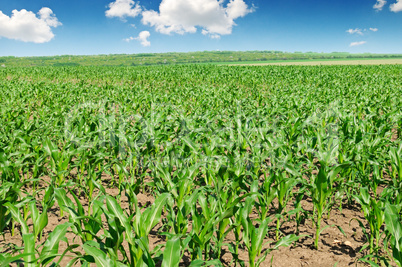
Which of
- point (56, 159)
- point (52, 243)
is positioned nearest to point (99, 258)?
point (52, 243)

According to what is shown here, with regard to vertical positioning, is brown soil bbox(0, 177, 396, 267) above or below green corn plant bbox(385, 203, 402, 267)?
below

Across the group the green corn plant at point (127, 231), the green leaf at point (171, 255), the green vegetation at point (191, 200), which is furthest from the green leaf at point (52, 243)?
the green leaf at point (171, 255)

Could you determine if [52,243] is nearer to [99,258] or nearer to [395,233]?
[99,258]

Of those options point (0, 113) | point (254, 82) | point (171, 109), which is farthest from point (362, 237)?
point (254, 82)

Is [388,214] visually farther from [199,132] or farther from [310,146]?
[199,132]

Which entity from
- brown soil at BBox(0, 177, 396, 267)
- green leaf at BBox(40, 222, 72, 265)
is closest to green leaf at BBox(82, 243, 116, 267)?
green leaf at BBox(40, 222, 72, 265)

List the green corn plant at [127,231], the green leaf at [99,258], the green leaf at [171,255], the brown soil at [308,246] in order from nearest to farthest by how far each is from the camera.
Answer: the green leaf at [171,255] < the green leaf at [99,258] < the green corn plant at [127,231] < the brown soil at [308,246]

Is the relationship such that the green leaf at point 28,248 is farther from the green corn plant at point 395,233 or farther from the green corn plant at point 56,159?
the green corn plant at point 395,233

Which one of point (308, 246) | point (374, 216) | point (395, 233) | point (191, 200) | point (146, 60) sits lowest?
point (308, 246)

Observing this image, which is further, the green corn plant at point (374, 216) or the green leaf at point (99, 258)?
the green corn plant at point (374, 216)

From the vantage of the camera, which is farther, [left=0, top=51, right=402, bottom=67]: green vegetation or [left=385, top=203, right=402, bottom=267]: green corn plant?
[left=0, top=51, right=402, bottom=67]: green vegetation

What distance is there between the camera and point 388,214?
7.06 ft

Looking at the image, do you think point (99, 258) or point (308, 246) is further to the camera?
point (308, 246)

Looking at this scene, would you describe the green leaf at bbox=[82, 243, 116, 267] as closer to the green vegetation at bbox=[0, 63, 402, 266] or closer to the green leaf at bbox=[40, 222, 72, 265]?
the green vegetation at bbox=[0, 63, 402, 266]
